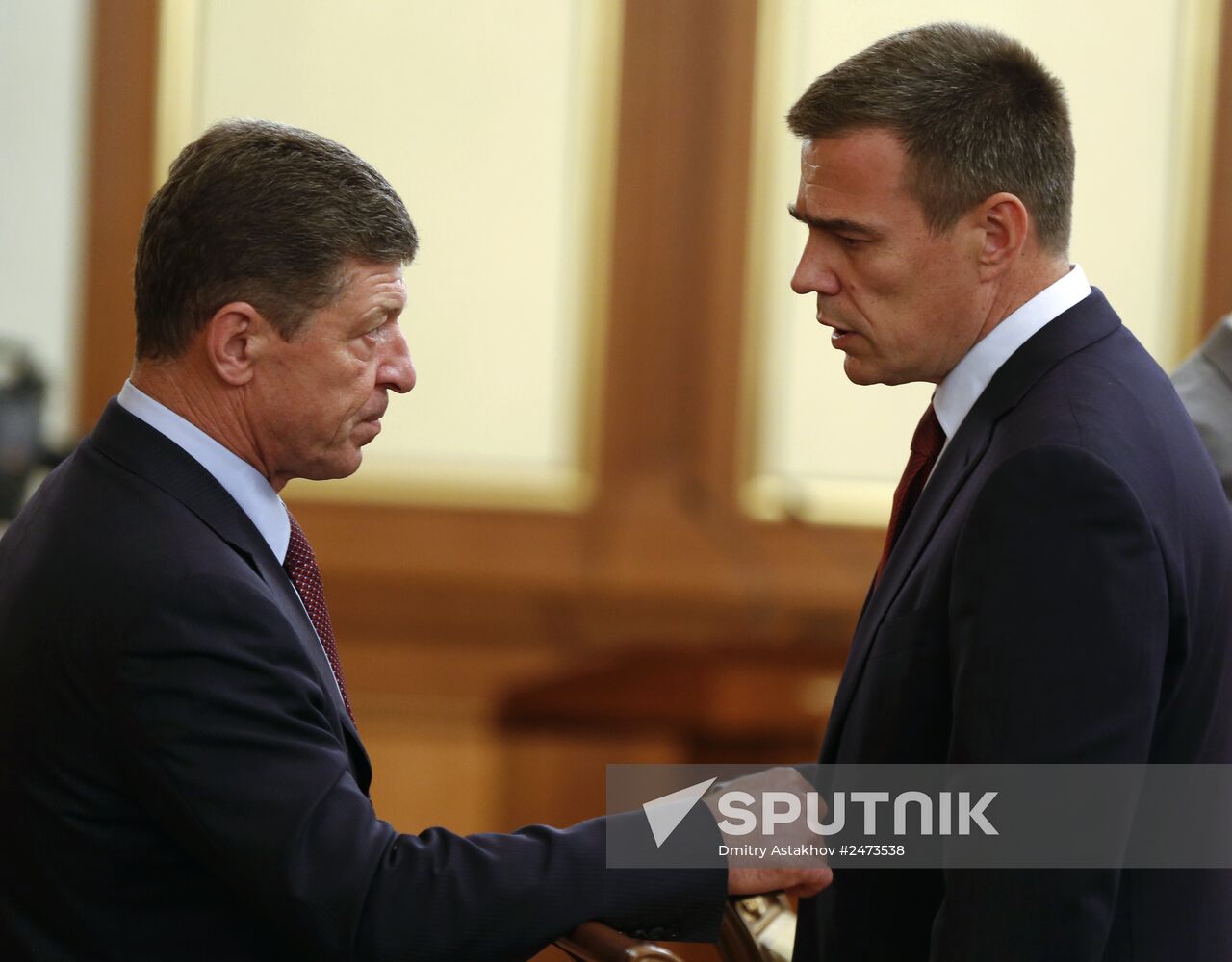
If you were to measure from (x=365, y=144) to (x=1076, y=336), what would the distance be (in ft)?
12.3

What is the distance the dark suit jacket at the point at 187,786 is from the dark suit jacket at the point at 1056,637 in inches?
14.6

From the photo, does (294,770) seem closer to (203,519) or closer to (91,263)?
(203,519)

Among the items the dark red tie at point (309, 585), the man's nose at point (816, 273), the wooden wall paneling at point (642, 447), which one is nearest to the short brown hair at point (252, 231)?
the dark red tie at point (309, 585)

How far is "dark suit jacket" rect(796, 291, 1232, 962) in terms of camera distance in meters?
1.46

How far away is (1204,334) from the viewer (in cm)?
506

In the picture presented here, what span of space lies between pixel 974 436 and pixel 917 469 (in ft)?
0.65

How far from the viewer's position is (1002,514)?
1.51 metres

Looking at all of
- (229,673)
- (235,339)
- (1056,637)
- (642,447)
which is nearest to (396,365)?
(235,339)

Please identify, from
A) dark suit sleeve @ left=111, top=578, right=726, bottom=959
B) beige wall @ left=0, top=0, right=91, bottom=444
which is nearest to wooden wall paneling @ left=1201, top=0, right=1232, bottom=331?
beige wall @ left=0, top=0, right=91, bottom=444

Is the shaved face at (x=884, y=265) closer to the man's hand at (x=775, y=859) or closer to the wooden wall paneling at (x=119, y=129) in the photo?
the man's hand at (x=775, y=859)

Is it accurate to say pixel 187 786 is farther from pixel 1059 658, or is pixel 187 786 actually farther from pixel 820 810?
pixel 1059 658

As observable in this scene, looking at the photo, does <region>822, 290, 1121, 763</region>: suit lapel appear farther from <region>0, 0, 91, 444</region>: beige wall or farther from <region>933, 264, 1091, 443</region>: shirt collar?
<region>0, 0, 91, 444</region>: beige wall

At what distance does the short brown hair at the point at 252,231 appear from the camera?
→ 164cm

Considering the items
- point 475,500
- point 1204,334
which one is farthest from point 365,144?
point 1204,334
